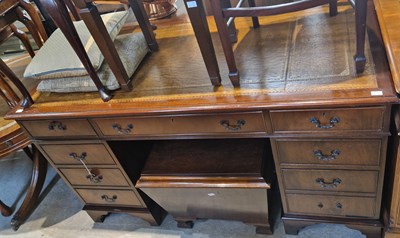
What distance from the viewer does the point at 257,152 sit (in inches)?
49.3

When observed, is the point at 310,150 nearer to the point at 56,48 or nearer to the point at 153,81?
the point at 153,81

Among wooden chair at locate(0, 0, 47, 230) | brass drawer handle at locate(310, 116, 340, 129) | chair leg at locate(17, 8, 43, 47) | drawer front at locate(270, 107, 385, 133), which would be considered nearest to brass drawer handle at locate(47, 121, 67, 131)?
wooden chair at locate(0, 0, 47, 230)

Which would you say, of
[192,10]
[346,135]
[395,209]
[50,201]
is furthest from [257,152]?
[50,201]

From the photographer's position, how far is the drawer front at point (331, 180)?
3.52ft

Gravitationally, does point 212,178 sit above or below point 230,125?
below

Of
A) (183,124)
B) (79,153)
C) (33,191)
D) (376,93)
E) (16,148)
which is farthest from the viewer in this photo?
(33,191)

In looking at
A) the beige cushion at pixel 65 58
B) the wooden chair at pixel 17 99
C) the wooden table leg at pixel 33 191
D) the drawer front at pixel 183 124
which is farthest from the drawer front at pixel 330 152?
the wooden table leg at pixel 33 191

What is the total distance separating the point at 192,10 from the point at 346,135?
539 millimetres

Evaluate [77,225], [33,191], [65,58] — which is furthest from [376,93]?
[33,191]

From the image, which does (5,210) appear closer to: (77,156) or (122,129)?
(77,156)

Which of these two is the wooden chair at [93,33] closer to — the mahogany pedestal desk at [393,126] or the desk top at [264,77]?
the desk top at [264,77]

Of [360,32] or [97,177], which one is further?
[97,177]

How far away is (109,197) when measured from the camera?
150 cm

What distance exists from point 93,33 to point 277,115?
0.59 metres
